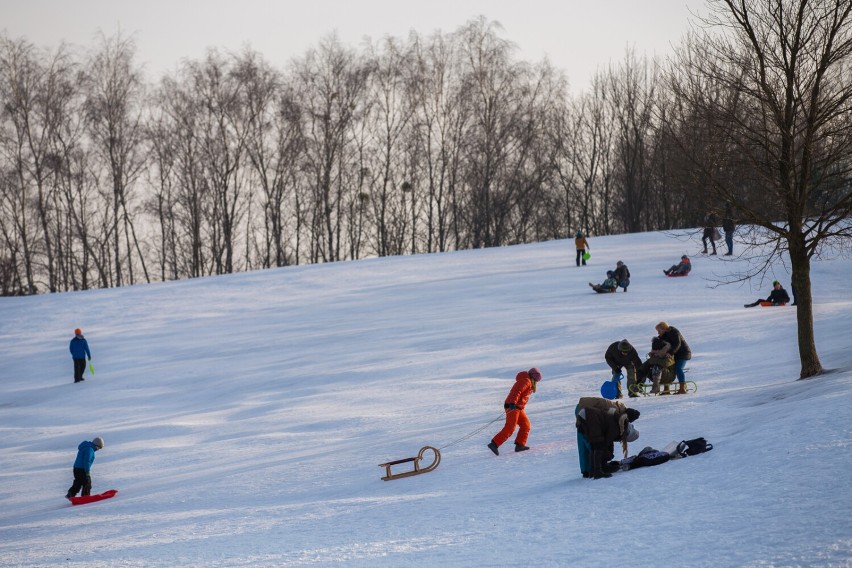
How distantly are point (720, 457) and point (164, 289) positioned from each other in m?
29.8

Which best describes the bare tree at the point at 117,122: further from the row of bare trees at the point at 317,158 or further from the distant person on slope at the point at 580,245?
the distant person on slope at the point at 580,245

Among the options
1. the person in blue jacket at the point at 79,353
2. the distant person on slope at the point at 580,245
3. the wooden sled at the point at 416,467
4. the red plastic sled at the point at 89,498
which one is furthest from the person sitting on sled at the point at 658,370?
the distant person on slope at the point at 580,245

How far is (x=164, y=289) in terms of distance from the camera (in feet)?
114

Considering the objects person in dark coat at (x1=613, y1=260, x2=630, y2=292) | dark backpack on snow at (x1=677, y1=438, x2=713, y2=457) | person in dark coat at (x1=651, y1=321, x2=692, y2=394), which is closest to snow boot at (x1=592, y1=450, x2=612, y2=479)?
dark backpack on snow at (x1=677, y1=438, x2=713, y2=457)

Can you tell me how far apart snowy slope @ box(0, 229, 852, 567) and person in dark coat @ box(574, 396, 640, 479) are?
0.97ft

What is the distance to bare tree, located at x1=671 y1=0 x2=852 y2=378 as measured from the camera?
12688 mm

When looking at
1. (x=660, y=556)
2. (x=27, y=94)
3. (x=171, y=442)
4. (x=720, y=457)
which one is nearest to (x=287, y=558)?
(x=660, y=556)

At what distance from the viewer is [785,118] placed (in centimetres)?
1285

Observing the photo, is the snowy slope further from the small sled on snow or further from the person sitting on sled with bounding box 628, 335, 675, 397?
the person sitting on sled with bounding box 628, 335, 675, 397

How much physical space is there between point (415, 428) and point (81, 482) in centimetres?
564

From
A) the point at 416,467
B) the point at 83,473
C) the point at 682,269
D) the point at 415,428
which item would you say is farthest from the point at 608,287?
the point at 83,473

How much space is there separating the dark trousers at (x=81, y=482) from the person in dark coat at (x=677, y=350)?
10.1m

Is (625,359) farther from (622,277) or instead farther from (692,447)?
(622,277)

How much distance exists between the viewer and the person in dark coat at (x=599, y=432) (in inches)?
376
